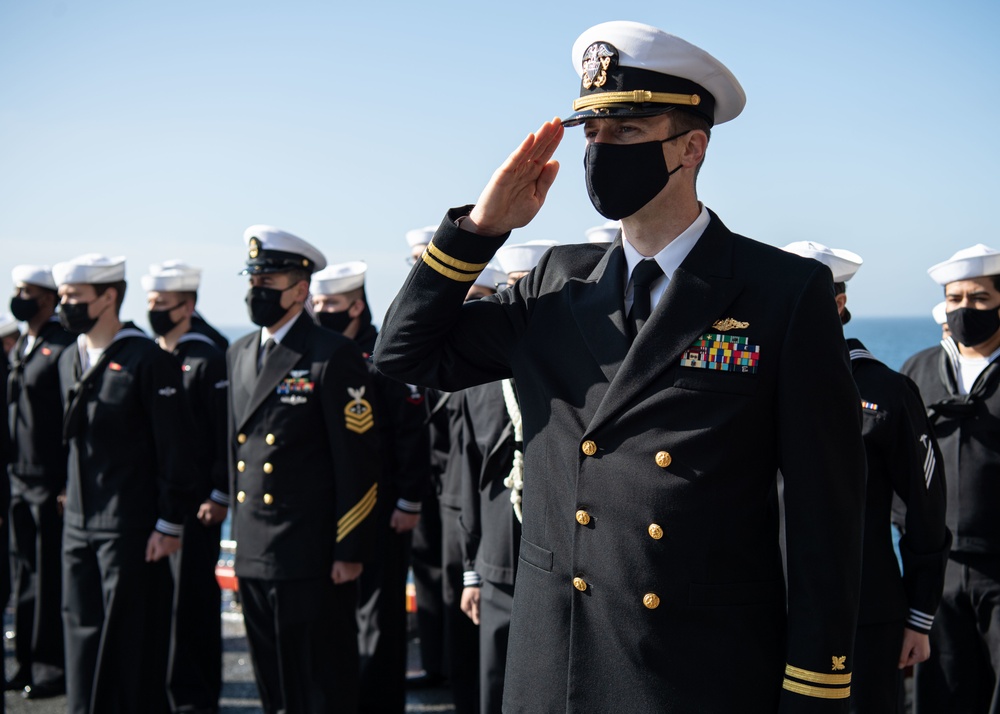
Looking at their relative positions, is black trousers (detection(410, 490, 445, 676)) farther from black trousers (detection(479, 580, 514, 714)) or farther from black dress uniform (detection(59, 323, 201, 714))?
black trousers (detection(479, 580, 514, 714))

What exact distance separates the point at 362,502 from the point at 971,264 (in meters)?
3.22

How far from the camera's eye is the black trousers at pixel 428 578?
655 cm

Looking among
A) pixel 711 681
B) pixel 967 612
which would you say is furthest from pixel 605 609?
pixel 967 612

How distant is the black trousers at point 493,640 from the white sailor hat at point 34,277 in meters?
5.04

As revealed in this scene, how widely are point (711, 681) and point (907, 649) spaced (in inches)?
78.5

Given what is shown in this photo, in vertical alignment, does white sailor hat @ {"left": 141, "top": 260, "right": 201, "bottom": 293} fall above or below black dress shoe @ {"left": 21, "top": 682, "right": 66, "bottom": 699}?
above

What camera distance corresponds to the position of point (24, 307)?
757 cm

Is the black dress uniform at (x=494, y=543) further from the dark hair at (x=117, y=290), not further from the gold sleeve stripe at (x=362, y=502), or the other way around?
the dark hair at (x=117, y=290)

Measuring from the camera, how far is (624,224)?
2387mm

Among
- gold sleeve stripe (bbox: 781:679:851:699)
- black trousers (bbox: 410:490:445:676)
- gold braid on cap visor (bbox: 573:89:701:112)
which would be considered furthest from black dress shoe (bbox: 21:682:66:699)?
gold braid on cap visor (bbox: 573:89:701:112)

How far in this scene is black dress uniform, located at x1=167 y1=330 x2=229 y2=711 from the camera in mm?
5973

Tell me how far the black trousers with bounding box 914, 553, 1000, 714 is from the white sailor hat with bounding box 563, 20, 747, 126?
3258 mm

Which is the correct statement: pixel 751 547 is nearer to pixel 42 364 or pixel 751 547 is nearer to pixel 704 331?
pixel 704 331

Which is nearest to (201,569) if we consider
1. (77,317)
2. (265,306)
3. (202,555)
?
(202,555)
